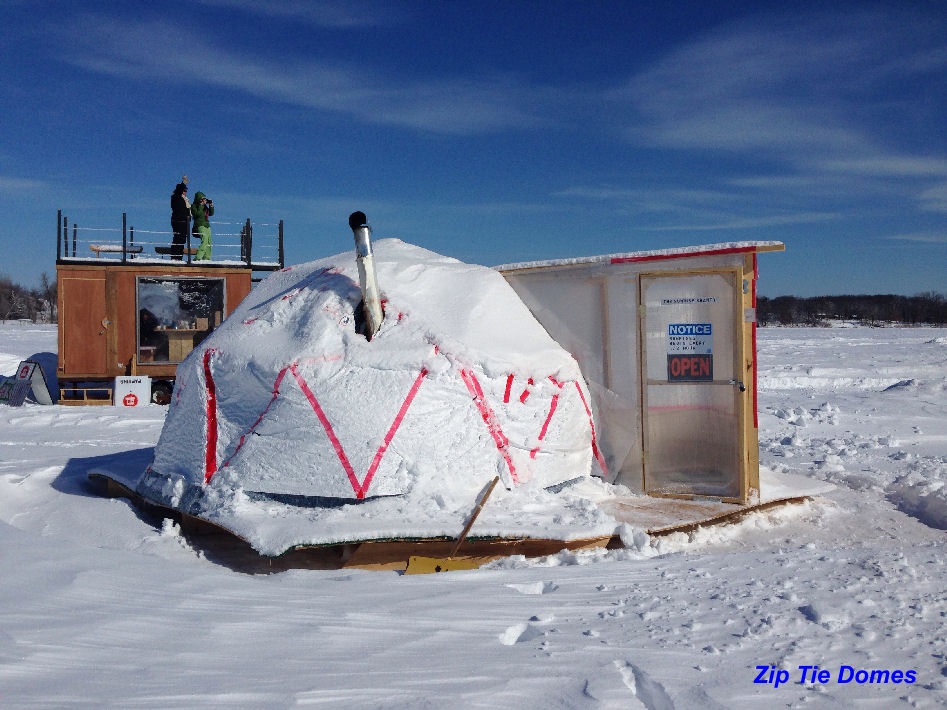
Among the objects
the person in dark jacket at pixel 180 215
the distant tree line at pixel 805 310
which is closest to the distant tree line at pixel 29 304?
the distant tree line at pixel 805 310

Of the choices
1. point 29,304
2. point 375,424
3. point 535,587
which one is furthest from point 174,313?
point 29,304

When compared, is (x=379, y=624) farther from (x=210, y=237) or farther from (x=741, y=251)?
(x=210, y=237)

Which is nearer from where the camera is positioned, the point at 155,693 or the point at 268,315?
the point at 155,693

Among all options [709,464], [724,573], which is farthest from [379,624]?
[709,464]

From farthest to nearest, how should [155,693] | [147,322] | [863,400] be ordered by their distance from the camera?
1. [147,322]
2. [863,400]
3. [155,693]

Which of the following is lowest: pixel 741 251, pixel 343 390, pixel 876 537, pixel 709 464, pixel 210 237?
pixel 876 537

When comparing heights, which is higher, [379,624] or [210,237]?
[210,237]

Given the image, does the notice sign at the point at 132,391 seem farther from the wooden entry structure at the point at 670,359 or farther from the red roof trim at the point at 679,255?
the red roof trim at the point at 679,255

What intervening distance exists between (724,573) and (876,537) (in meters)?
2.12

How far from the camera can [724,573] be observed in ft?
13.2

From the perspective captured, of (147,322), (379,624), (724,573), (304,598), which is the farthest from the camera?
(147,322)

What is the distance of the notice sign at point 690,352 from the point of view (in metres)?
6.11

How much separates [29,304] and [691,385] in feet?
201

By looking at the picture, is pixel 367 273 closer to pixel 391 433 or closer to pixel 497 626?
pixel 391 433
